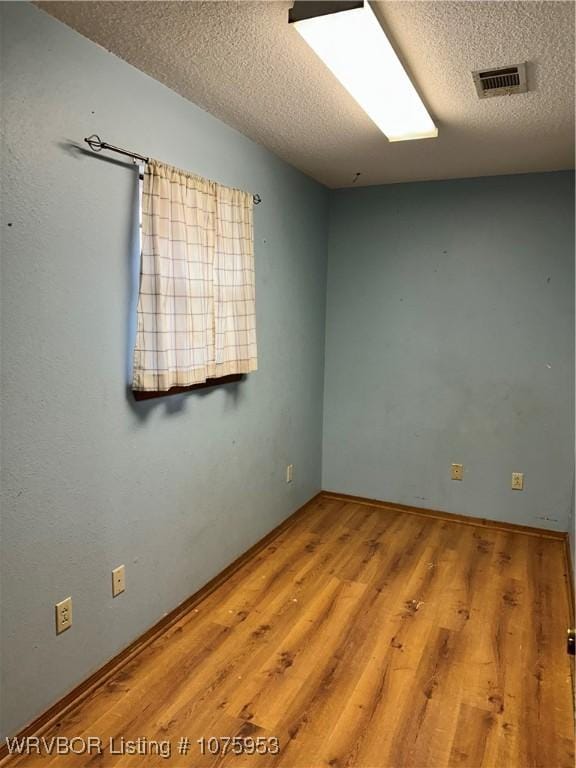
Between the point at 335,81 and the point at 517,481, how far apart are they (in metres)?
2.81

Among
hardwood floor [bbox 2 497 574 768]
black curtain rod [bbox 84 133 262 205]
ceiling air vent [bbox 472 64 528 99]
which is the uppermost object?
ceiling air vent [bbox 472 64 528 99]

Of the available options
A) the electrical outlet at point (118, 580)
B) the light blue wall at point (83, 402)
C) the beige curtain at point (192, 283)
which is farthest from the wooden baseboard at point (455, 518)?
the electrical outlet at point (118, 580)

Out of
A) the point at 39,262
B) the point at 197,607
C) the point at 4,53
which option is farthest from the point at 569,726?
the point at 4,53

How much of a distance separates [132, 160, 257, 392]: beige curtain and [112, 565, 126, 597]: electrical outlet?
2.46 ft

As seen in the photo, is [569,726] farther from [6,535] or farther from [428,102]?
[428,102]

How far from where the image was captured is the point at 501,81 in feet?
6.88

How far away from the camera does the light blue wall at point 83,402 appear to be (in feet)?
5.59

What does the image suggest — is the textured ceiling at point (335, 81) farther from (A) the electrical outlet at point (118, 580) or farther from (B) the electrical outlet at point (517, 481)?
(B) the electrical outlet at point (517, 481)

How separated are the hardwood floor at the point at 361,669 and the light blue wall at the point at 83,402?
0.25 metres

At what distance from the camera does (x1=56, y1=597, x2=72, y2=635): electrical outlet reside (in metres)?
1.93

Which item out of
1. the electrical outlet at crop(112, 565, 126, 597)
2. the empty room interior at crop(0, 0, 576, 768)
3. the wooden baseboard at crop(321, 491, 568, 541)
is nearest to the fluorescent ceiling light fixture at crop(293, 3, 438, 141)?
the empty room interior at crop(0, 0, 576, 768)

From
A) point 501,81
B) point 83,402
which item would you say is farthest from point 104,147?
point 501,81

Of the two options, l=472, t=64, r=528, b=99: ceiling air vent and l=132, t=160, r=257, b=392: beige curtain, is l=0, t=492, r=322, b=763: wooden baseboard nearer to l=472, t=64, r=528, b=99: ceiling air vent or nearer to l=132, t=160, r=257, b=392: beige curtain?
l=132, t=160, r=257, b=392: beige curtain

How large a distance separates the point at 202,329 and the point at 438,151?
68.3 inches
